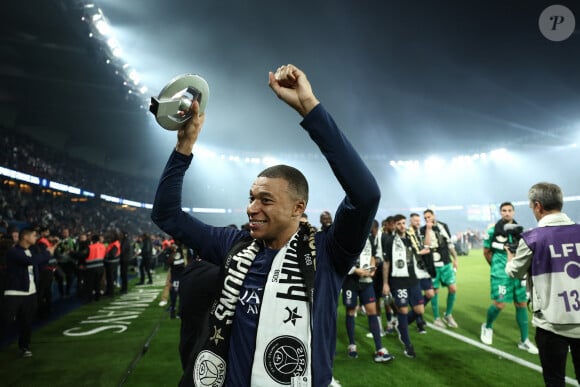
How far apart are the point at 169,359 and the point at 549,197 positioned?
608 cm

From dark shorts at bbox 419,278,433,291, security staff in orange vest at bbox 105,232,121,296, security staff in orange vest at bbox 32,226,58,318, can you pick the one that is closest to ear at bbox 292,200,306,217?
dark shorts at bbox 419,278,433,291

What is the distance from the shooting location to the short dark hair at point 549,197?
3041 mm

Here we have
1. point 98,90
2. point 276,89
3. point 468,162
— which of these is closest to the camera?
point 276,89

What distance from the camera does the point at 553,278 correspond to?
9.66ft

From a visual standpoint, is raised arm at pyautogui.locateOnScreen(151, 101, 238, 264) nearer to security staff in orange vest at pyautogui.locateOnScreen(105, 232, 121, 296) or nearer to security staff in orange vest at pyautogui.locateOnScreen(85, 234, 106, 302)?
security staff in orange vest at pyautogui.locateOnScreen(85, 234, 106, 302)

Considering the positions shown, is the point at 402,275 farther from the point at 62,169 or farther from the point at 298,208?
the point at 62,169

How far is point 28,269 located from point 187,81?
21.8 feet

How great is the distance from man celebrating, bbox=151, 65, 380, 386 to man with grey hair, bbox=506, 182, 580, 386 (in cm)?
240

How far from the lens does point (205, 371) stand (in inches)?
61.7

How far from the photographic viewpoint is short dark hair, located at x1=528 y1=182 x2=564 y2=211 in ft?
9.98

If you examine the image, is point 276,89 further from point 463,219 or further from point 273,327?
point 463,219

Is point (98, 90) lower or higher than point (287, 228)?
higher

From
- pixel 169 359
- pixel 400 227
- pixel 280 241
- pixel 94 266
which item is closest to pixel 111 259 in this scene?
pixel 94 266

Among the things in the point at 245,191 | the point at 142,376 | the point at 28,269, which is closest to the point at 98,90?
the point at 28,269
